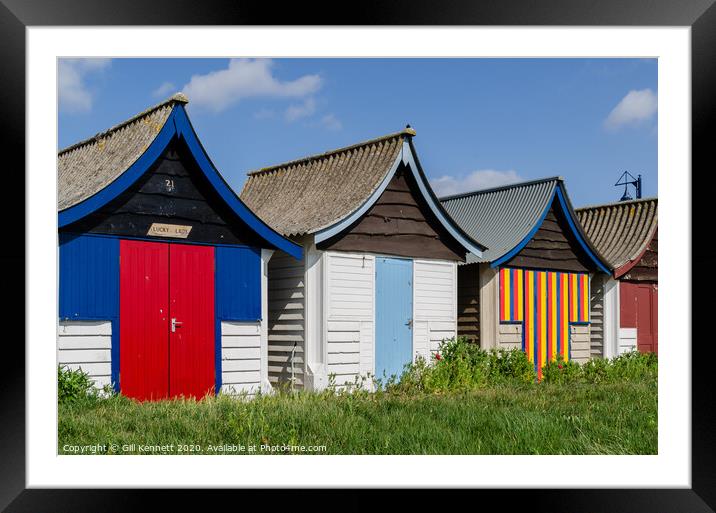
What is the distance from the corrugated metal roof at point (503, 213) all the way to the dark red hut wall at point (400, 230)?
4.14ft

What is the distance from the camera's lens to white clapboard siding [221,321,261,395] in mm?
12789

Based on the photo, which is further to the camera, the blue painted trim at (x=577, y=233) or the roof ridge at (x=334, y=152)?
the blue painted trim at (x=577, y=233)

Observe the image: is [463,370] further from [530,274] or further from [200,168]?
[200,168]

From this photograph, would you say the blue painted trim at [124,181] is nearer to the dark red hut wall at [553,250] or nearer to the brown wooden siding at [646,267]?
the dark red hut wall at [553,250]

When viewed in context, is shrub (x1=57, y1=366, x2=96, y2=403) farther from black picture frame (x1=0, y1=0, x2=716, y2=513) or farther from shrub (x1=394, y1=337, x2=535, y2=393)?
shrub (x1=394, y1=337, x2=535, y2=393)

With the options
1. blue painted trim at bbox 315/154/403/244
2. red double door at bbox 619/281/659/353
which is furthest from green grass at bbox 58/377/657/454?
red double door at bbox 619/281/659/353

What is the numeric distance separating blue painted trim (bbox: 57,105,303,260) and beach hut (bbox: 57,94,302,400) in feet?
0.05

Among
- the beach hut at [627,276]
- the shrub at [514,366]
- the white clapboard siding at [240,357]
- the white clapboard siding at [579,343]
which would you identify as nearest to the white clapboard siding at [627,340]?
the beach hut at [627,276]

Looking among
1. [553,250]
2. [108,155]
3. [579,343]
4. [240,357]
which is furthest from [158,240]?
[579,343]

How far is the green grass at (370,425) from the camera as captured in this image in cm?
869

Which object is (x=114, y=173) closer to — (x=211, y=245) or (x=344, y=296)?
(x=211, y=245)

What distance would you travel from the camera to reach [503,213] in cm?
1858
